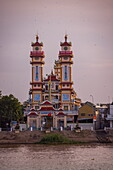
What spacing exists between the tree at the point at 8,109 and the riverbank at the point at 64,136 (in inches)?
406

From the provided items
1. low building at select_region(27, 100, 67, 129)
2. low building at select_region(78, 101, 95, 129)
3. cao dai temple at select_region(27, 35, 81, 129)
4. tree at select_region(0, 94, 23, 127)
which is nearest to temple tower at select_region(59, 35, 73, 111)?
cao dai temple at select_region(27, 35, 81, 129)

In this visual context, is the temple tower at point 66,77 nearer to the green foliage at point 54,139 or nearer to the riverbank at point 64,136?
the riverbank at point 64,136

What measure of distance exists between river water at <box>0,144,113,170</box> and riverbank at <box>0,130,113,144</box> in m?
4.16

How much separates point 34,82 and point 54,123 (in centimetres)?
1238

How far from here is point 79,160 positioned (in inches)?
1564

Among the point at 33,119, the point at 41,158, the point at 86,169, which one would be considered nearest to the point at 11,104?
the point at 33,119

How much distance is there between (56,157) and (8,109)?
3057 cm

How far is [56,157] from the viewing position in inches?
1642

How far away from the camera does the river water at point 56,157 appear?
118ft

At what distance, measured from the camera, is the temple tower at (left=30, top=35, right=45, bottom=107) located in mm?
76000

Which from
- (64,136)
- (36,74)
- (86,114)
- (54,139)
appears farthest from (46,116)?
(54,139)

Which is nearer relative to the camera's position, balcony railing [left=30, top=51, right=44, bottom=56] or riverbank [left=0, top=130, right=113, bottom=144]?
riverbank [left=0, top=130, right=113, bottom=144]

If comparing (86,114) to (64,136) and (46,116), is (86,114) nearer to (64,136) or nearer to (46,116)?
(46,116)

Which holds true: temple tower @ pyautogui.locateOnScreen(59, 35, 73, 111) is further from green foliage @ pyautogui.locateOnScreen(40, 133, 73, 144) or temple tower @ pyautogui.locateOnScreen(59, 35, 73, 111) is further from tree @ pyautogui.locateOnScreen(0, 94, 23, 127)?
green foliage @ pyautogui.locateOnScreen(40, 133, 73, 144)
